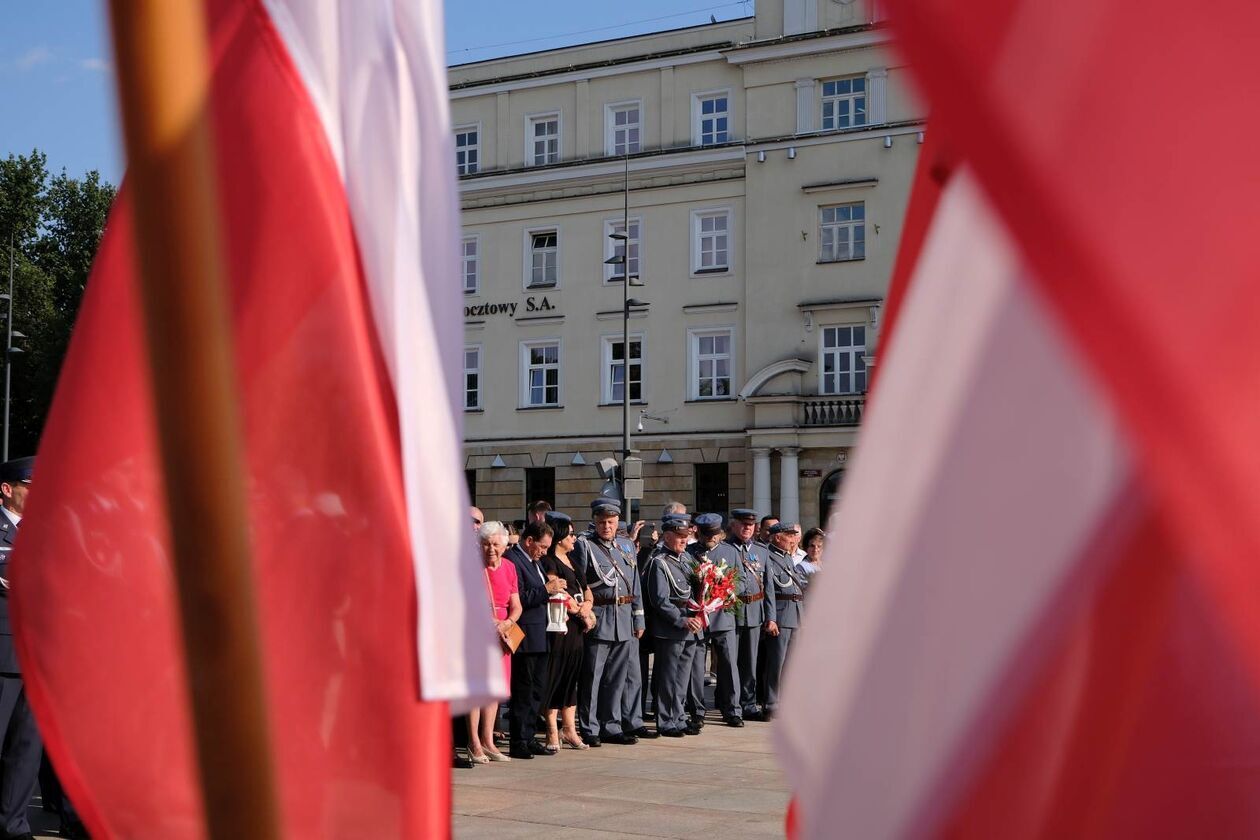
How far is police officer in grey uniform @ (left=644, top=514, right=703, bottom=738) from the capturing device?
13.3 meters

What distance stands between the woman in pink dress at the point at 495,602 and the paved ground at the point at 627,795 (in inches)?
10.6

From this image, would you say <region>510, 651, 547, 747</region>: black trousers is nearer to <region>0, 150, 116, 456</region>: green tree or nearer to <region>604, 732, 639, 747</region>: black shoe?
<region>604, 732, 639, 747</region>: black shoe

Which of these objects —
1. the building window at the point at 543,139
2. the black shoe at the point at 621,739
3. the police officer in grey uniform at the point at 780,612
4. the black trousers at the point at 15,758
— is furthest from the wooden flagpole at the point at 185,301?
the building window at the point at 543,139

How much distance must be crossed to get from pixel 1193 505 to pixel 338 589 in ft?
5.58

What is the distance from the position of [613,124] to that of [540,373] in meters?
6.64

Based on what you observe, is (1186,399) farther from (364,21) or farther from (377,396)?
(364,21)

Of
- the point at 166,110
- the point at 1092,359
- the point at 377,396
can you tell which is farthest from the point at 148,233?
the point at 1092,359

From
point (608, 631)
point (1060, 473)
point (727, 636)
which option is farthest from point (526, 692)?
point (1060, 473)

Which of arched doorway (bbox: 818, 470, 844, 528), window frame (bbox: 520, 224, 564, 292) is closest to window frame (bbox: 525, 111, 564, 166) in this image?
window frame (bbox: 520, 224, 564, 292)

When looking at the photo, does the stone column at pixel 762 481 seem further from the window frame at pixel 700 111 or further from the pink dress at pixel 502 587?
the pink dress at pixel 502 587

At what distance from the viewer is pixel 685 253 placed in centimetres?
3747

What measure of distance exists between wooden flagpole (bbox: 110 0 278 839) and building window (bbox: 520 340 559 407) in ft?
122

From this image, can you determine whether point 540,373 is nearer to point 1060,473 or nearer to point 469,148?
point 469,148

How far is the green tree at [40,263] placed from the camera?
52.3m
